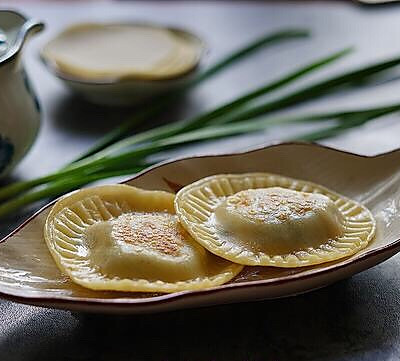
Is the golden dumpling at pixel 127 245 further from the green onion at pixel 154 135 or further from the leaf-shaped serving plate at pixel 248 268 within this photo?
the green onion at pixel 154 135

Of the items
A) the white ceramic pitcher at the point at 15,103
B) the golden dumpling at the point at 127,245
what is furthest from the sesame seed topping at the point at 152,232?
the white ceramic pitcher at the point at 15,103

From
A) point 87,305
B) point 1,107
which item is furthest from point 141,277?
point 1,107

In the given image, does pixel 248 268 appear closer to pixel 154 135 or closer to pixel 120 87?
pixel 154 135

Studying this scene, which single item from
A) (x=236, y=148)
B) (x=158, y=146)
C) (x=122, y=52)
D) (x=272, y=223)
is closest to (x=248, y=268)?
(x=272, y=223)

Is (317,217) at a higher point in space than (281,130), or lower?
higher

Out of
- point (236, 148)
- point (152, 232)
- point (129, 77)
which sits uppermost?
point (152, 232)

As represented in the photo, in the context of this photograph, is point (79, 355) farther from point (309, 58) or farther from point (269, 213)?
point (309, 58)
